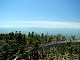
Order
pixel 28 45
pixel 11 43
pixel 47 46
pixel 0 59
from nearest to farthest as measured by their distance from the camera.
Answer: pixel 0 59 → pixel 11 43 → pixel 28 45 → pixel 47 46

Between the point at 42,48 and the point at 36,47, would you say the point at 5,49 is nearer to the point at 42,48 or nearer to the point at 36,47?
the point at 36,47

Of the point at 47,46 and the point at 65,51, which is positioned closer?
the point at 65,51

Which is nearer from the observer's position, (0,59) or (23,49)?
(0,59)

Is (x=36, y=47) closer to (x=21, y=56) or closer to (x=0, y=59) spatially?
(x=21, y=56)

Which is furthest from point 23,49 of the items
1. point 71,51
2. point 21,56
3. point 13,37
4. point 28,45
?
point 71,51

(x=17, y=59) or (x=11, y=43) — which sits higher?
(x=11, y=43)

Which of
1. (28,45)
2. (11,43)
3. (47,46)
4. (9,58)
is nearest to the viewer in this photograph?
(9,58)

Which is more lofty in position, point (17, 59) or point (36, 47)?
point (36, 47)

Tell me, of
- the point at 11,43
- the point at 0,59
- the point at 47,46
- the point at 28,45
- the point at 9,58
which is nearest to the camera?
the point at 0,59

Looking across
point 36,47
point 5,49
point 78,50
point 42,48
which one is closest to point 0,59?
point 5,49
